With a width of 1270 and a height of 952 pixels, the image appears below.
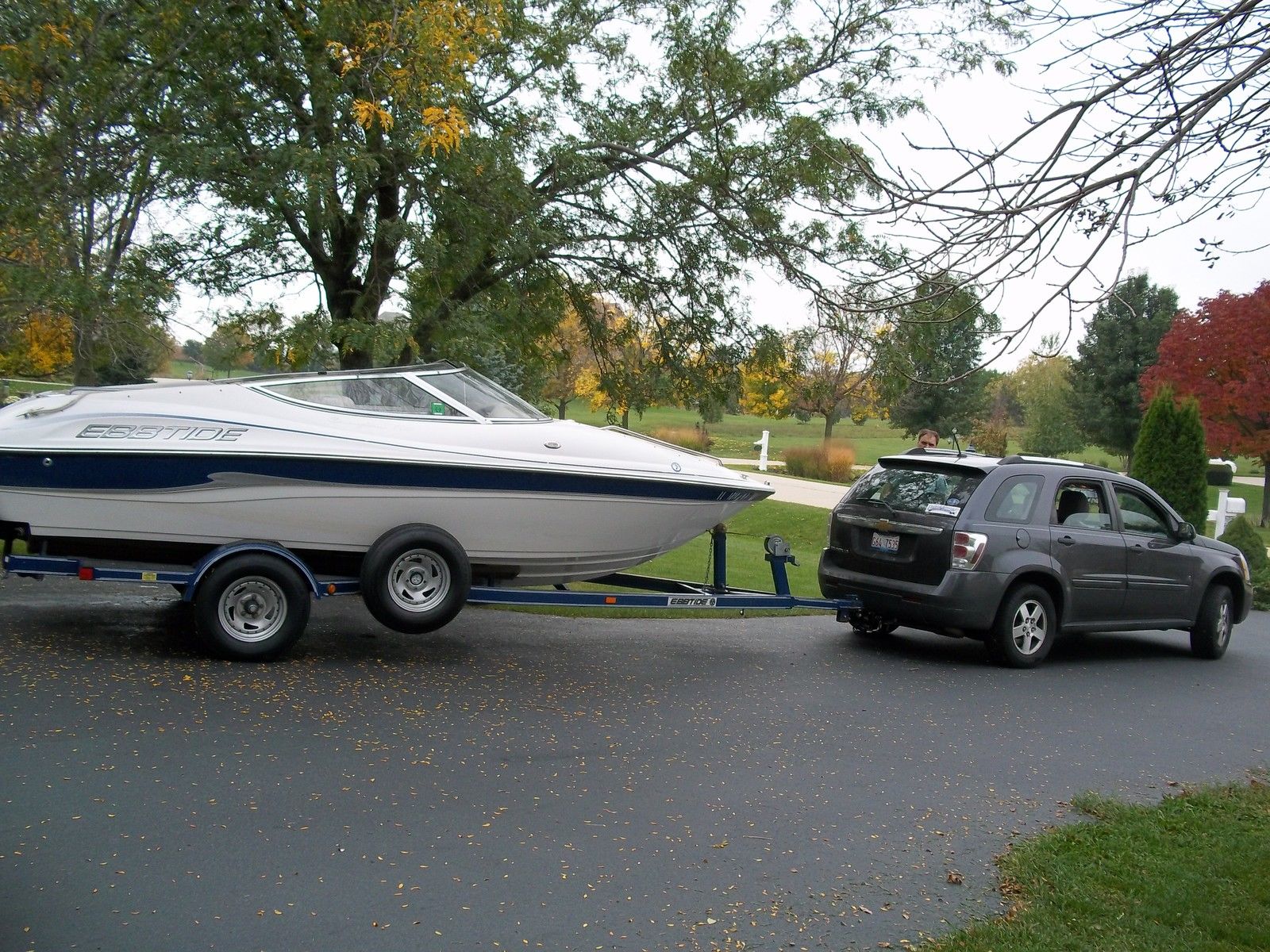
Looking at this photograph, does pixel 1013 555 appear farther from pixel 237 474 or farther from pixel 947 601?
pixel 237 474

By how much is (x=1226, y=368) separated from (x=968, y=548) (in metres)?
29.4

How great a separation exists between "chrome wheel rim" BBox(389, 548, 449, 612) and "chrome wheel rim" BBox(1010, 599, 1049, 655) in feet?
16.2

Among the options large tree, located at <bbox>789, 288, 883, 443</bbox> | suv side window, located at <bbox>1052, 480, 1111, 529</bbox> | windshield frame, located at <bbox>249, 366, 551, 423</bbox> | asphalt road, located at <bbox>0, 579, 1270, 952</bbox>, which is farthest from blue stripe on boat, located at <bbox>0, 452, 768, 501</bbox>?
suv side window, located at <bbox>1052, 480, 1111, 529</bbox>

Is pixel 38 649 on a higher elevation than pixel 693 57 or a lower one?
lower

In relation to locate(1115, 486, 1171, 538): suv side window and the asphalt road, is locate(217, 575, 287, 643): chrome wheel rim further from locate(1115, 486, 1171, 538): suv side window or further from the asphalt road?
Answer: locate(1115, 486, 1171, 538): suv side window

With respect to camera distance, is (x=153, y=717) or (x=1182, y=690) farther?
(x=1182, y=690)

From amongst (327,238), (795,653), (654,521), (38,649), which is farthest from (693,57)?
(38,649)

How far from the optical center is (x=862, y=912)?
4.88 meters

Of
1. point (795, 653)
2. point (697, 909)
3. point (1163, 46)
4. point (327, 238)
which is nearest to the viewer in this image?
point (697, 909)

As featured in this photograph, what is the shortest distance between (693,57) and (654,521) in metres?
5.34

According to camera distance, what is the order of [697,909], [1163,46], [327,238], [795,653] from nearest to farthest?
[697,909] → [1163,46] → [795,653] → [327,238]

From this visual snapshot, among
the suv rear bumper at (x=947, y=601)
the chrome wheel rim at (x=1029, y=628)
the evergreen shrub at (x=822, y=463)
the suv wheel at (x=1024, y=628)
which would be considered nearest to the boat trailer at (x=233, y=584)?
the suv rear bumper at (x=947, y=601)

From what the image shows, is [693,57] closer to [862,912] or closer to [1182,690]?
[1182,690]

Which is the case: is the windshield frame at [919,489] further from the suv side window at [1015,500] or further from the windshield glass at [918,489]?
the suv side window at [1015,500]
